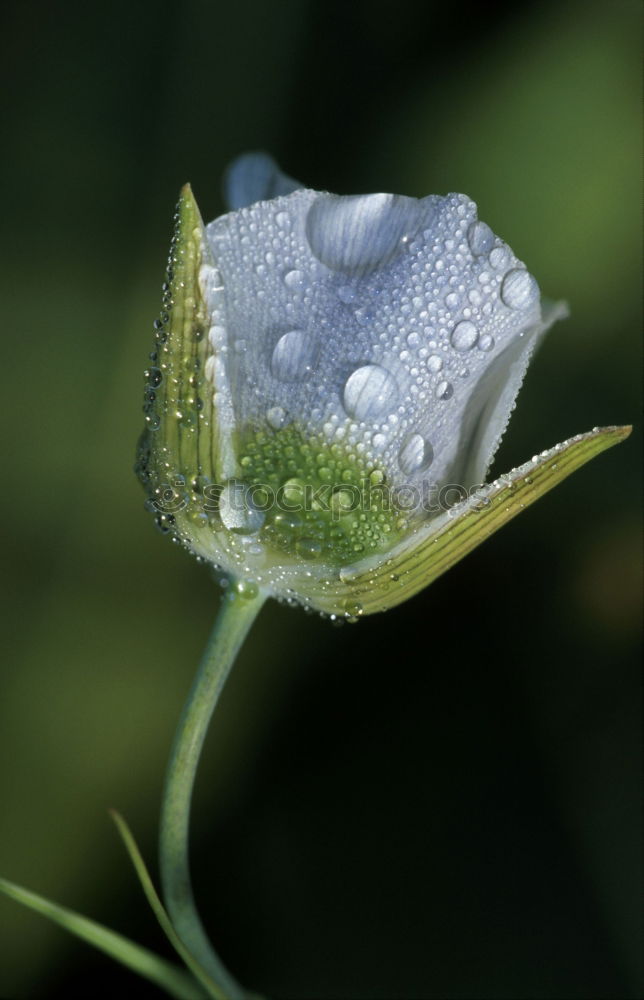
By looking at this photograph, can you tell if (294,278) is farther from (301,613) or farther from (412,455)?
(301,613)

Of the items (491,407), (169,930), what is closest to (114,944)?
(169,930)

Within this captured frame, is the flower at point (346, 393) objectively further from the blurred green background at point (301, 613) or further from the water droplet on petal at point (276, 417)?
the blurred green background at point (301, 613)

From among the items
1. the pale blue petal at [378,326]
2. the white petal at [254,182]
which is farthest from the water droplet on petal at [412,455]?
the white petal at [254,182]

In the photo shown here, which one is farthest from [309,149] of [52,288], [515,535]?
[515,535]

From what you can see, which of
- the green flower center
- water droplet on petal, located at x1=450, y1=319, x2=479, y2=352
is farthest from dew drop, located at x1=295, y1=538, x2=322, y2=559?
water droplet on petal, located at x1=450, y1=319, x2=479, y2=352

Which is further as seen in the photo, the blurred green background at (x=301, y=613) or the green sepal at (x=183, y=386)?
the blurred green background at (x=301, y=613)

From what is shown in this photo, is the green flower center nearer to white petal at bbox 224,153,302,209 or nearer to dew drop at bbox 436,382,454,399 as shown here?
dew drop at bbox 436,382,454,399
